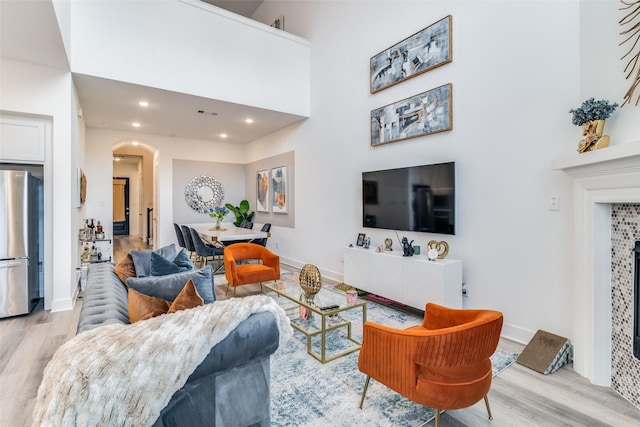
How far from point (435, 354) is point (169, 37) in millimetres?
4957

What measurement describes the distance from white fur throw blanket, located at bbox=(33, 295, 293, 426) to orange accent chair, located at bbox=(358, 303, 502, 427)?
877 mm

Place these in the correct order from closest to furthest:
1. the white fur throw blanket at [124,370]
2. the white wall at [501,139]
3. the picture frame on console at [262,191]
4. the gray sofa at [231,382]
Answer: the white fur throw blanket at [124,370]
the gray sofa at [231,382]
the white wall at [501,139]
the picture frame on console at [262,191]

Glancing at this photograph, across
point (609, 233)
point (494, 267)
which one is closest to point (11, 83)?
point (494, 267)

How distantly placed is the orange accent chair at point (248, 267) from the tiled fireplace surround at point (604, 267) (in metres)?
3.17

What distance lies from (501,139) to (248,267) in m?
3.26

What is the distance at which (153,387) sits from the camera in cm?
111

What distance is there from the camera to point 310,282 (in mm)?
2887

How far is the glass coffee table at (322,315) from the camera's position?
2603mm

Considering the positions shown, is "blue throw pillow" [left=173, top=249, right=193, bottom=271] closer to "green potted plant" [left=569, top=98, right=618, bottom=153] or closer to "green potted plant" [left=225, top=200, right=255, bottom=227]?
"green potted plant" [left=569, top=98, right=618, bottom=153]

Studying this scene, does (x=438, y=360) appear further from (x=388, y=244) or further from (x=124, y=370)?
(x=388, y=244)

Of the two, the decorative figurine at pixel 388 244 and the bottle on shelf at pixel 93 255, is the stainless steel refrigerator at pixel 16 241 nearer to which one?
the bottle on shelf at pixel 93 255

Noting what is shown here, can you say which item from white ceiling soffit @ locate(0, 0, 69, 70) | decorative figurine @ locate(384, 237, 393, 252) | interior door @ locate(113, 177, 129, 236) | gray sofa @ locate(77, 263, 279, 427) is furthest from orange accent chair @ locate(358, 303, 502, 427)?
interior door @ locate(113, 177, 129, 236)

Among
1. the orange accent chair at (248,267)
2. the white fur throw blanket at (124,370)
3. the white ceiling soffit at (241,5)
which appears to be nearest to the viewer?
the white fur throw blanket at (124,370)

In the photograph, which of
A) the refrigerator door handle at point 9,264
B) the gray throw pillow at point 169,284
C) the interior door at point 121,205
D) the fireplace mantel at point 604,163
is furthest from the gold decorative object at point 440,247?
the interior door at point 121,205
